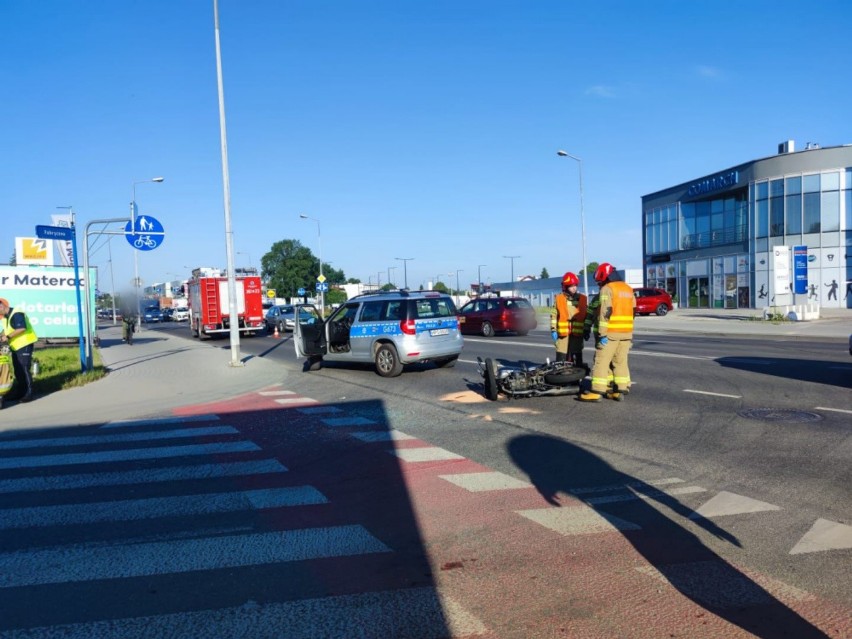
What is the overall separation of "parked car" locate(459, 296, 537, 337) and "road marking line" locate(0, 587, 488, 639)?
76.9 ft

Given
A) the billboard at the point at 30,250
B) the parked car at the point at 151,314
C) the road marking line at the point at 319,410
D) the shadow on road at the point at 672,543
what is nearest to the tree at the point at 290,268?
the parked car at the point at 151,314

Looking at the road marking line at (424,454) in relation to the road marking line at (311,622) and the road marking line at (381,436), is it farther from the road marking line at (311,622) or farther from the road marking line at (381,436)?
the road marking line at (311,622)

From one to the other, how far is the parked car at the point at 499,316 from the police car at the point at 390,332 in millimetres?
11768

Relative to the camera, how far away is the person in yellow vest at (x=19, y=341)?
1141cm

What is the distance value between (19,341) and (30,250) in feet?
114

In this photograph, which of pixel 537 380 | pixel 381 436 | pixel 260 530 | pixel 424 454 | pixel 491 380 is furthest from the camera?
pixel 491 380

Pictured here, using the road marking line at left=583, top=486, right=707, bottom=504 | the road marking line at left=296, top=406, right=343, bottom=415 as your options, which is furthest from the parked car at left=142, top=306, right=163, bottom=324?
the road marking line at left=583, top=486, right=707, bottom=504

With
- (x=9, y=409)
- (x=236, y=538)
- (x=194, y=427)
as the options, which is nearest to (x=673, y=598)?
(x=236, y=538)

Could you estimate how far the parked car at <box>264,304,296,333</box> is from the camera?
3778cm

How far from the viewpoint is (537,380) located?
10742 millimetres

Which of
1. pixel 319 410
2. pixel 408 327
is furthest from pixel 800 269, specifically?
pixel 319 410

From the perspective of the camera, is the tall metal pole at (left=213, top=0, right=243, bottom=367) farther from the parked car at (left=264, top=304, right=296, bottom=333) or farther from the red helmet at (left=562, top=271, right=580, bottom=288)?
the parked car at (left=264, top=304, right=296, bottom=333)

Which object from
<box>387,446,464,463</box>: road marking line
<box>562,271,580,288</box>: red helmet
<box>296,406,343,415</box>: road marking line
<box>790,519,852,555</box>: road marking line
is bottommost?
<box>296,406,343,415</box>: road marking line

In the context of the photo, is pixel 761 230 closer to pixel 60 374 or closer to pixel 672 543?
pixel 60 374
